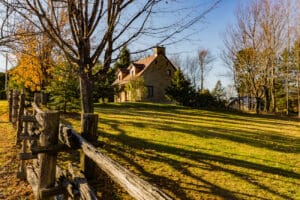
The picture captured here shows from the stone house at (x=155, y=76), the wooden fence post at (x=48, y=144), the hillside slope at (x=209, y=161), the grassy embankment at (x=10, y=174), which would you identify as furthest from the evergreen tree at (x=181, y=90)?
the wooden fence post at (x=48, y=144)

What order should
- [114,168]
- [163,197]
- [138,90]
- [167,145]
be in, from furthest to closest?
1. [138,90]
2. [167,145]
3. [114,168]
4. [163,197]

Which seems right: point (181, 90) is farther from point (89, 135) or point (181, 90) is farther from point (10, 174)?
point (89, 135)

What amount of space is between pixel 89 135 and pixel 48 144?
50 cm

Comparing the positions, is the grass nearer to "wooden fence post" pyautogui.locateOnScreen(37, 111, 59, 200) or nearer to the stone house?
"wooden fence post" pyautogui.locateOnScreen(37, 111, 59, 200)

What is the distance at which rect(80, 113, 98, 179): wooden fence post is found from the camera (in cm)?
307

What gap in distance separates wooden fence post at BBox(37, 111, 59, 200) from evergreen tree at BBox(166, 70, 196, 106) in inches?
867

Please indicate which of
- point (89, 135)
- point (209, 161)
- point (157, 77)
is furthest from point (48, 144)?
point (157, 77)

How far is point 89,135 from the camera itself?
3121 mm

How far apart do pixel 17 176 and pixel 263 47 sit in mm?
23550

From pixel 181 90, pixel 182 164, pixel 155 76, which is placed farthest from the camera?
pixel 155 76

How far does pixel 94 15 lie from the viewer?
540 cm

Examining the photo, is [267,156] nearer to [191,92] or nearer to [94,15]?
[94,15]

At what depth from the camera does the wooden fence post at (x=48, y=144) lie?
2934 mm

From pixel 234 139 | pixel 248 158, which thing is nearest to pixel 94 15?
pixel 248 158
